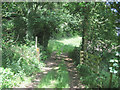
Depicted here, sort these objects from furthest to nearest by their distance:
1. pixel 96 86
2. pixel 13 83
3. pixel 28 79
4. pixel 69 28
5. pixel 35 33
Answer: pixel 35 33
pixel 69 28
pixel 28 79
pixel 13 83
pixel 96 86

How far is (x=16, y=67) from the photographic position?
530 centimetres

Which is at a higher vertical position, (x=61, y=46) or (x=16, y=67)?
(x=61, y=46)

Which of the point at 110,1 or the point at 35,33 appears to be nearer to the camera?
the point at 110,1

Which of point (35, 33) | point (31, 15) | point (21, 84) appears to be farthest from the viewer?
point (35, 33)

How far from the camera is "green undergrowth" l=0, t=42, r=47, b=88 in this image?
14.3ft

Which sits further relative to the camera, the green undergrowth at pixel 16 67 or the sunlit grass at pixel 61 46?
the sunlit grass at pixel 61 46

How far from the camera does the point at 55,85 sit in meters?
4.60

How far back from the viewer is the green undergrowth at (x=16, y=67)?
4348 mm

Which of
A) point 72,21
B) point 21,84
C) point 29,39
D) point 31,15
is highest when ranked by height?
A: point 31,15

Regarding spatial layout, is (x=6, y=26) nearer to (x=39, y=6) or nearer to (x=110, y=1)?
(x=39, y=6)

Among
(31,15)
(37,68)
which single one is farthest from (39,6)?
(37,68)

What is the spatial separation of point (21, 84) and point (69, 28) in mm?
5063

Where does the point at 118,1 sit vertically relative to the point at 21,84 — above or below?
above

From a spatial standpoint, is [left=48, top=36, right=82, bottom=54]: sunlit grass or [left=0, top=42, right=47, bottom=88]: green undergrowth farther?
[left=48, top=36, right=82, bottom=54]: sunlit grass
